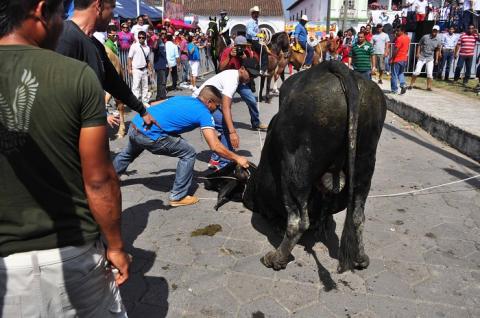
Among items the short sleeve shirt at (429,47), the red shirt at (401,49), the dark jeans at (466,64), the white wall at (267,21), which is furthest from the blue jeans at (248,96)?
the white wall at (267,21)

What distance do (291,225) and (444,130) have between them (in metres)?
5.48

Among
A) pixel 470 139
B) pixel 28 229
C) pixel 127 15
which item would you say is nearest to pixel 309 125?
pixel 28 229

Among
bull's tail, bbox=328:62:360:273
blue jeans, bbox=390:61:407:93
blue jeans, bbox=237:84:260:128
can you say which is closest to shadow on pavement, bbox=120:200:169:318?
bull's tail, bbox=328:62:360:273

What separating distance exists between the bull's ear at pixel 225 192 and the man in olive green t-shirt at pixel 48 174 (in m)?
2.87

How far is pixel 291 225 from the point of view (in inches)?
124

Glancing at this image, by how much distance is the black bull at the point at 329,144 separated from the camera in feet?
8.79

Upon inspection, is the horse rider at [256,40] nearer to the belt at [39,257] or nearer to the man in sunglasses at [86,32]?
the man in sunglasses at [86,32]

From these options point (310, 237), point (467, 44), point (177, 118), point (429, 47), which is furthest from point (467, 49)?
point (177, 118)

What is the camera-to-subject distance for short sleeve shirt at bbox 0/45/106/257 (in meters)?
1.34

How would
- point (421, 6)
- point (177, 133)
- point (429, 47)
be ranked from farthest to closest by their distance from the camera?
point (421, 6), point (429, 47), point (177, 133)

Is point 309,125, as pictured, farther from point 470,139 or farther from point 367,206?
point 470,139

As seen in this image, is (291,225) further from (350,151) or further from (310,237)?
(350,151)

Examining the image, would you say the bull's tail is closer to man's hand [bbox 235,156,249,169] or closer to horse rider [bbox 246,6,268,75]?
man's hand [bbox 235,156,249,169]

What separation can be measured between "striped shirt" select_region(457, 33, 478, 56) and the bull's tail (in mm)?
12682
